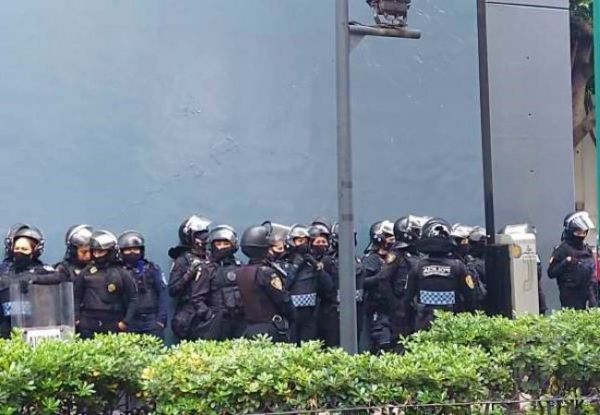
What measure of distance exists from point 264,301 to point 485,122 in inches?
165

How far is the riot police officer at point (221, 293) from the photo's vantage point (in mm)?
9305

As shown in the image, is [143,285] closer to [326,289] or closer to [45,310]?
[326,289]

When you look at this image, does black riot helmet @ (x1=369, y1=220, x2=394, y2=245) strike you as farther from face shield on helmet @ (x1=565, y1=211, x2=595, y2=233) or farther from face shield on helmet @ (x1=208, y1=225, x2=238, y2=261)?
face shield on helmet @ (x1=565, y1=211, x2=595, y2=233)

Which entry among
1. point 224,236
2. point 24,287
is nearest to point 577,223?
point 224,236

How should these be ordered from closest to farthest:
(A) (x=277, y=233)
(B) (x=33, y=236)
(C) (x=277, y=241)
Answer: (B) (x=33, y=236)
(C) (x=277, y=241)
(A) (x=277, y=233)

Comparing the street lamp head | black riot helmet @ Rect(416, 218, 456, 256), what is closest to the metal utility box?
black riot helmet @ Rect(416, 218, 456, 256)

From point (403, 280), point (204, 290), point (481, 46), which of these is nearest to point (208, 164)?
point (204, 290)

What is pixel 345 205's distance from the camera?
6.03 meters

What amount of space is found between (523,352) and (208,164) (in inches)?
227

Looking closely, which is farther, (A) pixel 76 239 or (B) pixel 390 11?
(A) pixel 76 239

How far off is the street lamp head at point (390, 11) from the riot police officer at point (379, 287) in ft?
14.7

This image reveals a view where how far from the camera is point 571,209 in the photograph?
1191cm

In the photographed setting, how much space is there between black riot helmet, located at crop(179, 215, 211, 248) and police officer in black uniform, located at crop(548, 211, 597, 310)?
4393 millimetres

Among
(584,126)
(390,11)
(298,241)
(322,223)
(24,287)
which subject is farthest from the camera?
(584,126)
